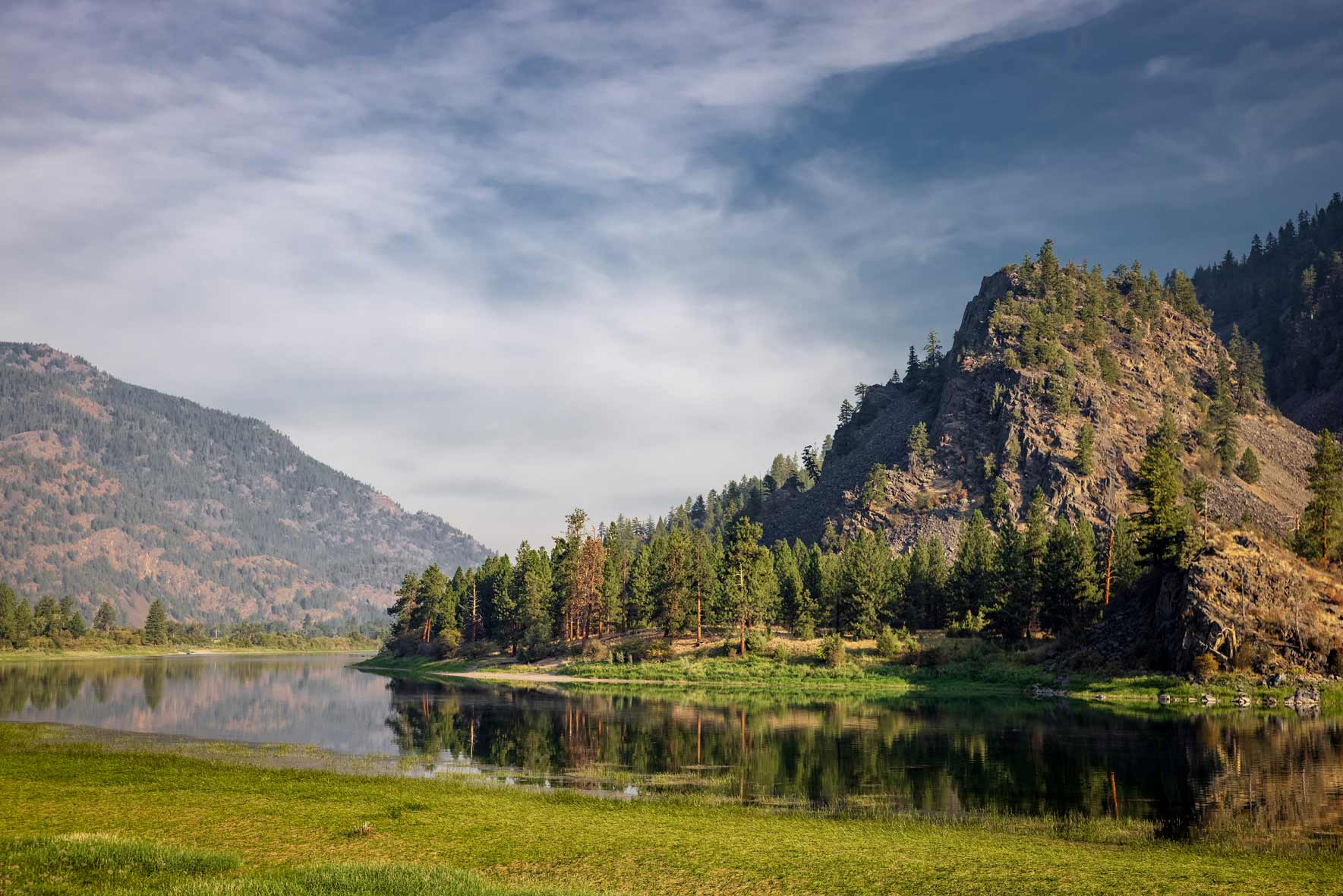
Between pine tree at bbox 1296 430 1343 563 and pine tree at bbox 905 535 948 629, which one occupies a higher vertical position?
pine tree at bbox 1296 430 1343 563

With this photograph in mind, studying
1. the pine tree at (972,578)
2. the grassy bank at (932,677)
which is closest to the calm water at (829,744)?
the grassy bank at (932,677)

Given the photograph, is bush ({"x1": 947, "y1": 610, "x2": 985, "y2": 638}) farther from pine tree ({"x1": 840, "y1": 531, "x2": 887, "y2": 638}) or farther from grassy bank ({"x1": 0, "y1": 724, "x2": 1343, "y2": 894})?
grassy bank ({"x1": 0, "y1": 724, "x2": 1343, "y2": 894})

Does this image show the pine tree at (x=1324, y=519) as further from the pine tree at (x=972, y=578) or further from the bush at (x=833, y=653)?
the bush at (x=833, y=653)

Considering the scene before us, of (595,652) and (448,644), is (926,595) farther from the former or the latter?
(448,644)

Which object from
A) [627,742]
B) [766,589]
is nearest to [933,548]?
[766,589]

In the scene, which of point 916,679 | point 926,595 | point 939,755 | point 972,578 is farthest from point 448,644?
point 939,755

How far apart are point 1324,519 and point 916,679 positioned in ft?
155

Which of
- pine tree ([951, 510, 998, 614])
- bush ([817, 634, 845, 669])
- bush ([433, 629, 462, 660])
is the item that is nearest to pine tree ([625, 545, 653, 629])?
bush ([433, 629, 462, 660])

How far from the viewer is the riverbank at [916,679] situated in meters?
79.2

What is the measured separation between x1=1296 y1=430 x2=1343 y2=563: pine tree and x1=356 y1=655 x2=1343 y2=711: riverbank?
2282 cm

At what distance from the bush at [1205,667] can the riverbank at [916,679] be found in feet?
2.12

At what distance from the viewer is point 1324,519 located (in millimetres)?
94688

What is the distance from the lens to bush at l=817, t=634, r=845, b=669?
109 m

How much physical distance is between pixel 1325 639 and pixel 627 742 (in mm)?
69834
